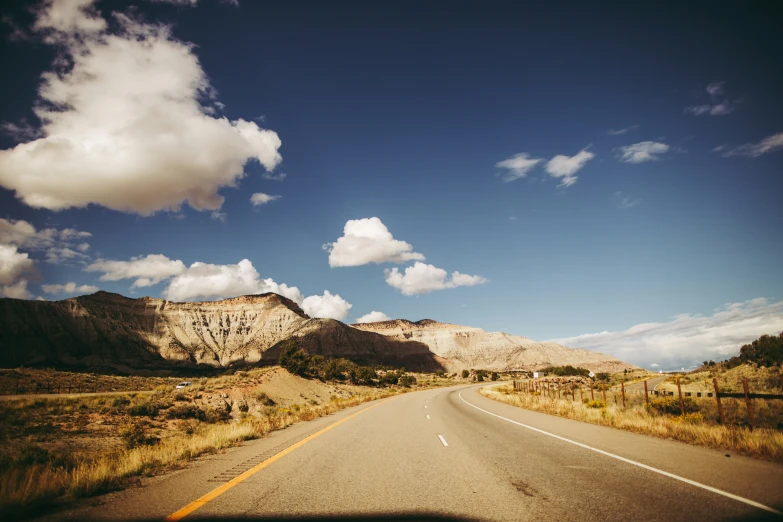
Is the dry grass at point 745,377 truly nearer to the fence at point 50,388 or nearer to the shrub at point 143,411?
the shrub at point 143,411

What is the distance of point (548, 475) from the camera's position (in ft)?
21.7

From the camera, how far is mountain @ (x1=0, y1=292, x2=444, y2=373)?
86875 mm

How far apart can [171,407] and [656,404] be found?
28.7m

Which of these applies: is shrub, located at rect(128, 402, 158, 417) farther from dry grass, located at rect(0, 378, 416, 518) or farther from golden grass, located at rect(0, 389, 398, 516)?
golden grass, located at rect(0, 389, 398, 516)

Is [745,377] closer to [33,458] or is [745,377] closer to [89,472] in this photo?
[89,472]

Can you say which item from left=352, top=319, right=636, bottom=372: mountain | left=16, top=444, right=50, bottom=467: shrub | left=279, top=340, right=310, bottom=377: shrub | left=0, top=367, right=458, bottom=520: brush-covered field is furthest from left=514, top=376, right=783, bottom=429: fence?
left=352, top=319, right=636, bottom=372: mountain

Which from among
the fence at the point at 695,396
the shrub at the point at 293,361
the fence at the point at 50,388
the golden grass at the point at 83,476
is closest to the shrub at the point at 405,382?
the shrub at the point at 293,361

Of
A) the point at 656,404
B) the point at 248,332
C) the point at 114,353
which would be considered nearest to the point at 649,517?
the point at 656,404

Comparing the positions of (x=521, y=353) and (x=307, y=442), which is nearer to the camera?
(x=307, y=442)

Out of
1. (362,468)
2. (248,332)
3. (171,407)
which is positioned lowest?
(171,407)

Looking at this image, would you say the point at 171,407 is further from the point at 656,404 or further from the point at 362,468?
the point at 656,404

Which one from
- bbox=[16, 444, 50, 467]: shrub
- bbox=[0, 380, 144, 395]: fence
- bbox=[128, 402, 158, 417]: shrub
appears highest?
bbox=[16, 444, 50, 467]: shrub

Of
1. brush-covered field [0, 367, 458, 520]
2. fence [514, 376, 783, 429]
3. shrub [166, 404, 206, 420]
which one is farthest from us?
shrub [166, 404, 206, 420]

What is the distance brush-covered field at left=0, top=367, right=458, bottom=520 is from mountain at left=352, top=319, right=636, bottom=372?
10284 centimetres
